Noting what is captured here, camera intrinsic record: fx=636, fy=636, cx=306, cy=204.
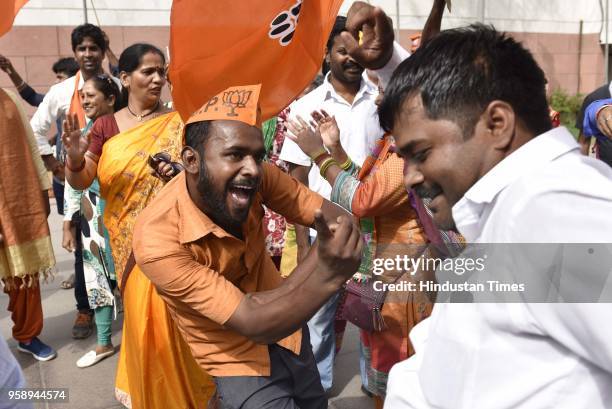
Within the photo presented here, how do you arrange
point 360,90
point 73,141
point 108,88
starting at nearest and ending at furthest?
point 73,141 < point 360,90 < point 108,88

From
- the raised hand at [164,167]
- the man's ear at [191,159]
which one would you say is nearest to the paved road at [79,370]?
the raised hand at [164,167]

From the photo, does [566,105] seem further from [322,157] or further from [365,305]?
[365,305]

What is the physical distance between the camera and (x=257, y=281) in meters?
2.37

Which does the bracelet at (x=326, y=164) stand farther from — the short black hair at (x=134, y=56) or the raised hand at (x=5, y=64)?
the raised hand at (x=5, y=64)

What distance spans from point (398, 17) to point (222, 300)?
28.8 feet

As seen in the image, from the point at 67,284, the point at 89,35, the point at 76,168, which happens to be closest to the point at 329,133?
the point at 76,168

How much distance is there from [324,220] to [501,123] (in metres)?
0.60

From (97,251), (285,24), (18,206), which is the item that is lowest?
(97,251)

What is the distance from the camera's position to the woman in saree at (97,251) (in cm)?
398

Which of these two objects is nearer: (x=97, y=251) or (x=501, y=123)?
(x=501, y=123)

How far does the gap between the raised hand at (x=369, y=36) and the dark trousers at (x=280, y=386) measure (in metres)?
1.14

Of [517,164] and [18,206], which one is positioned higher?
[517,164]

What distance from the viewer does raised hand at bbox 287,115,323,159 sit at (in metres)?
2.77

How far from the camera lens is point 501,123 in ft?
3.92
